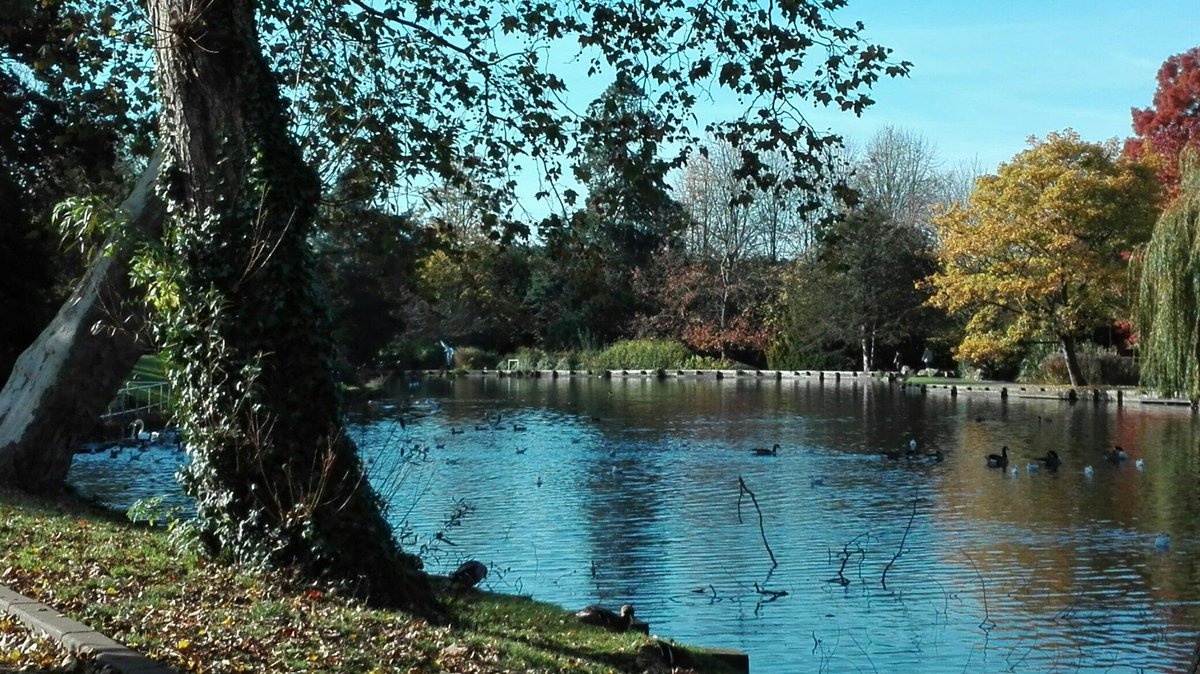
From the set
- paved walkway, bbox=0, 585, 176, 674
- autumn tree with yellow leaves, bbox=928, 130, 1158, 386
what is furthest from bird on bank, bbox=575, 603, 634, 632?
autumn tree with yellow leaves, bbox=928, 130, 1158, 386

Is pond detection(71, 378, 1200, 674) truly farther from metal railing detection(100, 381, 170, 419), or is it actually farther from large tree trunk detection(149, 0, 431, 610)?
metal railing detection(100, 381, 170, 419)

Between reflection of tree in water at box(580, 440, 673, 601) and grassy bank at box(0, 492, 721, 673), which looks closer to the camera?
grassy bank at box(0, 492, 721, 673)

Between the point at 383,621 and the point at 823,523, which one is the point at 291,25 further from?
the point at 823,523

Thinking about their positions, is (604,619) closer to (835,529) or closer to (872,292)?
(835,529)

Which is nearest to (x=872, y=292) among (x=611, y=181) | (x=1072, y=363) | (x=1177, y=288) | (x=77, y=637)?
(x=1072, y=363)

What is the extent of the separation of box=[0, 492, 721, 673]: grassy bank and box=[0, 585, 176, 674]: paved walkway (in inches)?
6.4

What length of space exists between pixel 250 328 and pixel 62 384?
21.0 feet

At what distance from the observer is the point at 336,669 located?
5977 mm

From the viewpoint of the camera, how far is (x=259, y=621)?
22.1 feet

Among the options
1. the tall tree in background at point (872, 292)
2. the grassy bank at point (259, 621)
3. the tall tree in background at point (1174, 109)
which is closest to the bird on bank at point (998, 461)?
the grassy bank at point (259, 621)

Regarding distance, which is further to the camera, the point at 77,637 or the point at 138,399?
the point at 138,399

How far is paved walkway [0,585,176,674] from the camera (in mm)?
A: 5465

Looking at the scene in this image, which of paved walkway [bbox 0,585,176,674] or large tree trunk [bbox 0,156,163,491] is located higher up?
large tree trunk [bbox 0,156,163,491]

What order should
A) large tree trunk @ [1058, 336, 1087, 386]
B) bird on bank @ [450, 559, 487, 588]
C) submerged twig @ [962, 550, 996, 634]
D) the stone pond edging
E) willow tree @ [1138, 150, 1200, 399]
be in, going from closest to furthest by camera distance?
bird on bank @ [450, 559, 487, 588], submerged twig @ [962, 550, 996, 634], willow tree @ [1138, 150, 1200, 399], the stone pond edging, large tree trunk @ [1058, 336, 1087, 386]
